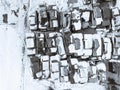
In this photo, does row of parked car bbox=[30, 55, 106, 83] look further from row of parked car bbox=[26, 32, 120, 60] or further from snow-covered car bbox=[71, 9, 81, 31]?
snow-covered car bbox=[71, 9, 81, 31]

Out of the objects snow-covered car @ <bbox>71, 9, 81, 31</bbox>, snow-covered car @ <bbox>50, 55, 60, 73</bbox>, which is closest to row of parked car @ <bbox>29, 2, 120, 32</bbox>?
snow-covered car @ <bbox>71, 9, 81, 31</bbox>

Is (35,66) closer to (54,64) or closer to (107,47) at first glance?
(54,64)

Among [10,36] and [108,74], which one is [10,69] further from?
[108,74]

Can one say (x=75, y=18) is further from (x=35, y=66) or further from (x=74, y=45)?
(x=35, y=66)

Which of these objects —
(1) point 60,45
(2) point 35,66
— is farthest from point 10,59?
(1) point 60,45

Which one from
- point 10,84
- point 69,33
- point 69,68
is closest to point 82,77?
point 69,68

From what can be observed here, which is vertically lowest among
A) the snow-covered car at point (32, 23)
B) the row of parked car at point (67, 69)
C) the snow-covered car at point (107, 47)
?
the row of parked car at point (67, 69)

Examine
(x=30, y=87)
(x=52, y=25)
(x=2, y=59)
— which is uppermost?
(x=52, y=25)

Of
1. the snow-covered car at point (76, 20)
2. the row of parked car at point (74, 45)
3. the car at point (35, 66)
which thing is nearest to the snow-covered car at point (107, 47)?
the row of parked car at point (74, 45)

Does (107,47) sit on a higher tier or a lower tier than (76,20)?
lower

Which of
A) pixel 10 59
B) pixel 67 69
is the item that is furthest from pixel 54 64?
pixel 10 59

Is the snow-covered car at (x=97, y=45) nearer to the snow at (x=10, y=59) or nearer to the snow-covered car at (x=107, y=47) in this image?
the snow-covered car at (x=107, y=47)
